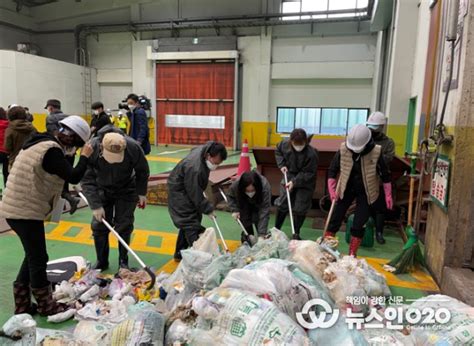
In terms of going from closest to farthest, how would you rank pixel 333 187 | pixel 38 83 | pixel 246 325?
pixel 246 325, pixel 333 187, pixel 38 83

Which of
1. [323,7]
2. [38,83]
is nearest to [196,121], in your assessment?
[38,83]

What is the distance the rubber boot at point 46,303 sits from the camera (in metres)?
2.33

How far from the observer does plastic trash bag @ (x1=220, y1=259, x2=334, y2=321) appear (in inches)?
66.7

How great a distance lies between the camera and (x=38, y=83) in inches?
441

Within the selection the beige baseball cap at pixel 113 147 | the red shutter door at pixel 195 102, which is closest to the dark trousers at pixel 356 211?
the beige baseball cap at pixel 113 147

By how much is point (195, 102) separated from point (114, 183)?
10.3 metres

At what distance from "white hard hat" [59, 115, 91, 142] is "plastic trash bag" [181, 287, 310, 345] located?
133 cm

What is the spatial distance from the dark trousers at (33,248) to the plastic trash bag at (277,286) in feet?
4.26

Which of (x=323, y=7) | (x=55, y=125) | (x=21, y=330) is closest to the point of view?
(x=21, y=330)

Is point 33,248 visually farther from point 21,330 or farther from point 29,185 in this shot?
point 21,330

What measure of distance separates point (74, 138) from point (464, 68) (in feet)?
9.18

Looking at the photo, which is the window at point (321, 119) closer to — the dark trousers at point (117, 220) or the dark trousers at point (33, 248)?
the dark trousers at point (117, 220)

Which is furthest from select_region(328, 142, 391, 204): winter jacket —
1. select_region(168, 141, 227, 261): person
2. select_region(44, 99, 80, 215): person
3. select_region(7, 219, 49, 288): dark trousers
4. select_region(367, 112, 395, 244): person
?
select_region(44, 99, 80, 215): person

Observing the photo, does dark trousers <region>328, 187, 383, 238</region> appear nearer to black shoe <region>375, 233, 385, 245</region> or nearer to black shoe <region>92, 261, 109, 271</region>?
black shoe <region>375, 233, 385, 245</region>
